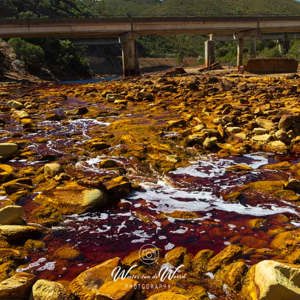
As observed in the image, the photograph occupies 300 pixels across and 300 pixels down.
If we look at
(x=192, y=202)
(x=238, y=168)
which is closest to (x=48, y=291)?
(x=192, y=202)

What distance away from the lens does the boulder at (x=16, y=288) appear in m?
4.70

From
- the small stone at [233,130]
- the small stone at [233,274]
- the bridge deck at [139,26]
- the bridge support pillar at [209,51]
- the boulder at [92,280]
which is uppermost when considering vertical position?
the bridge deck at [139,26]

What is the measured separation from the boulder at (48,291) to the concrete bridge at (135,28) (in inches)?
2464

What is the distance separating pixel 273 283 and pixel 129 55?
66.9 m

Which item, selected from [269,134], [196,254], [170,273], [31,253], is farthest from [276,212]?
[269,134]

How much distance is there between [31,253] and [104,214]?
185 cm

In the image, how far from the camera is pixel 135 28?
67.1m

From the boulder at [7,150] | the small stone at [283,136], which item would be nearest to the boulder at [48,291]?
the boulder at [7,150]

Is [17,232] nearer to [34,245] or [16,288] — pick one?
[34,245]

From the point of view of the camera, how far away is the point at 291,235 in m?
6.44

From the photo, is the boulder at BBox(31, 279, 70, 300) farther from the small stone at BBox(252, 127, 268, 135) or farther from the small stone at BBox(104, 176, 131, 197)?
the small stone at BBox(252, 127, 268, 135)

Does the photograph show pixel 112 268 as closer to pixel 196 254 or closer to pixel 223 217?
pixel 196 254

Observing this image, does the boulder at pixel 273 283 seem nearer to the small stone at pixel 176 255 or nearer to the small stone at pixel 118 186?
the small stone at pixel 176 255

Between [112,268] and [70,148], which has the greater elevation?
[112,268]
